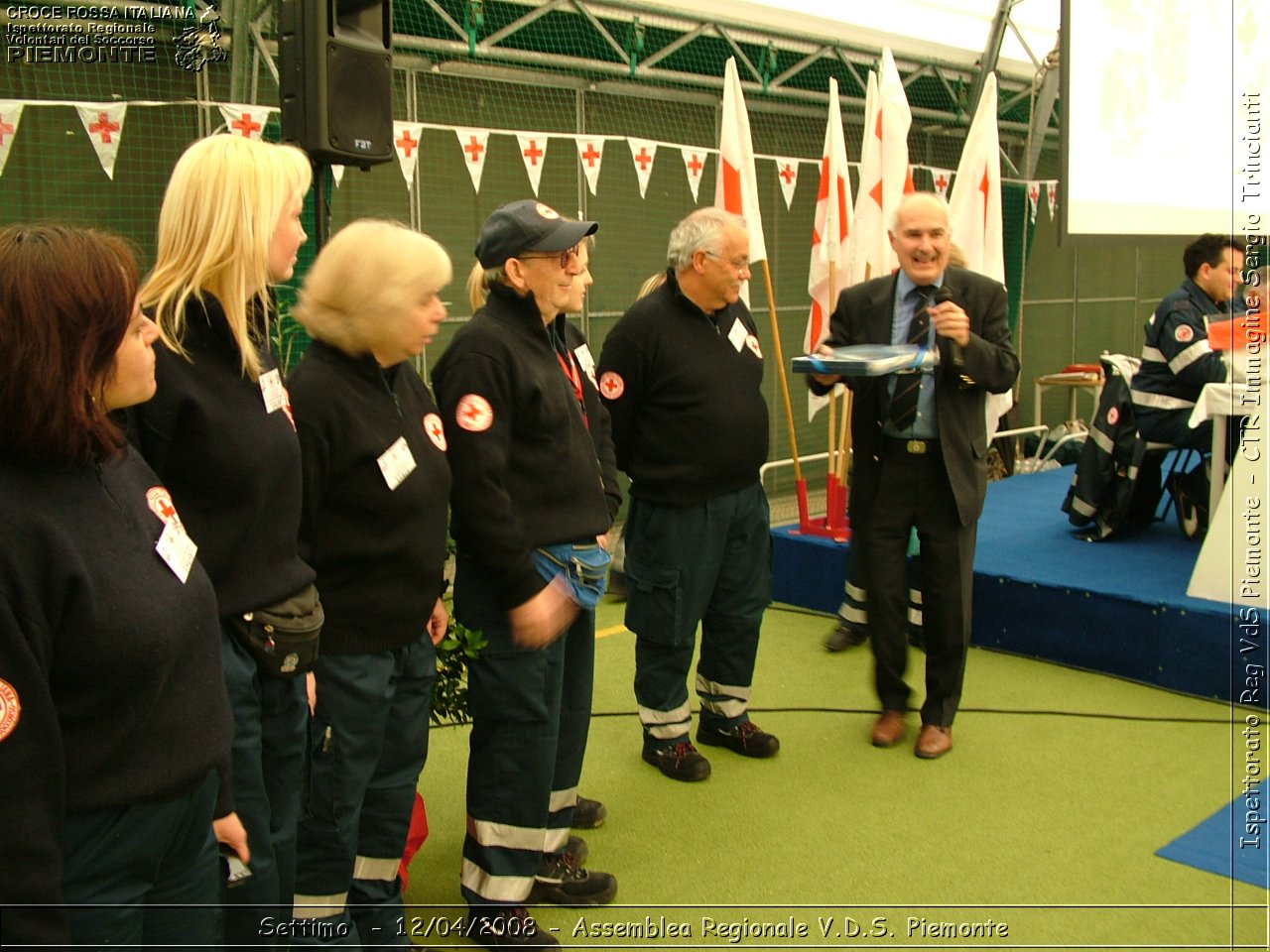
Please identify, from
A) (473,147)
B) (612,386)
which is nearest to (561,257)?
(612,386)

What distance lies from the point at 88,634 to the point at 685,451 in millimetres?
2213

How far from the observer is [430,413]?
7.72 feet

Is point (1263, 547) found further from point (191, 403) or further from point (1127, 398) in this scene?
point (191, 403)

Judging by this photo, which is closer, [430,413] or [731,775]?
[430,413]

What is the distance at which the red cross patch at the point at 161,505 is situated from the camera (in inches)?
59.8

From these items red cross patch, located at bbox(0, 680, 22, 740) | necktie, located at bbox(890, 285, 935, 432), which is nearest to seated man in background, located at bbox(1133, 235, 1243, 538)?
necktie, located at bbox(890, 285, 935, 432)

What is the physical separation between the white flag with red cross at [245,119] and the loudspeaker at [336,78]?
192cm

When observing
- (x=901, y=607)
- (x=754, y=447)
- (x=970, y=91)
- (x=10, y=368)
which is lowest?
Answer: (x=901, y=607)

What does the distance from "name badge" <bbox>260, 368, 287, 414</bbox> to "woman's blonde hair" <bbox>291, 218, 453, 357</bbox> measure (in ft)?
0.72

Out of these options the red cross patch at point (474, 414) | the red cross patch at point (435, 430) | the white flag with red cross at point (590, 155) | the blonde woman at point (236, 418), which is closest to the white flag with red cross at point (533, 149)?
the white flag with red cross at point (590, 155)

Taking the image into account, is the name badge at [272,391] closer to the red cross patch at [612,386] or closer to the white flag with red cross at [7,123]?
the red cross patch at [612,386]

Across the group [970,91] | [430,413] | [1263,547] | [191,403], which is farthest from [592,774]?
[970,91]

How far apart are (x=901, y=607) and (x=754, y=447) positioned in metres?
0.72

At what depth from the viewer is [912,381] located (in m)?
3.58
